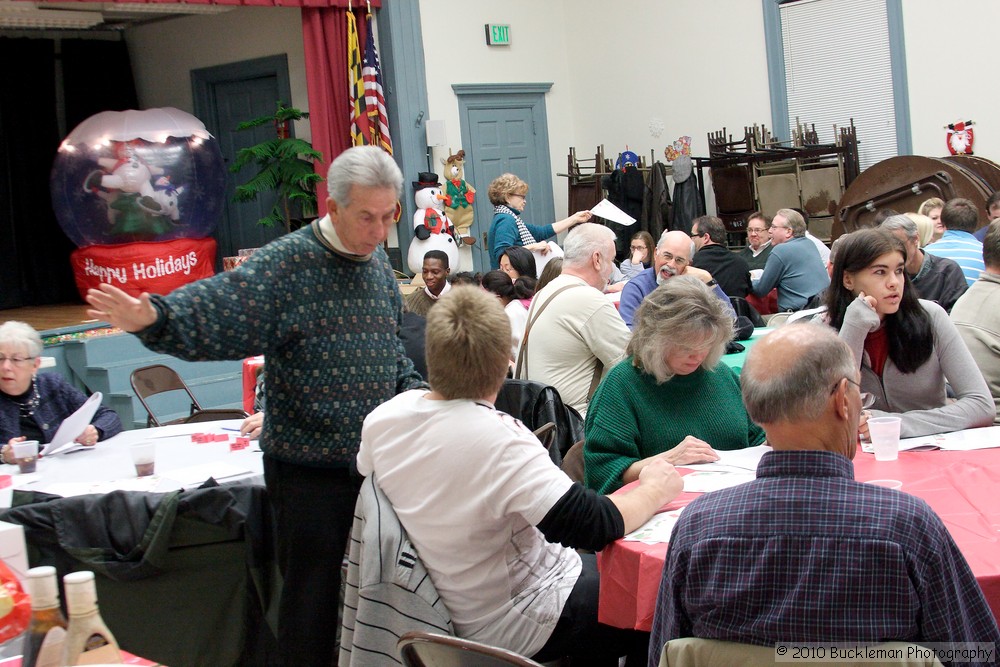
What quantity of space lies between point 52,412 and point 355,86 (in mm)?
6068

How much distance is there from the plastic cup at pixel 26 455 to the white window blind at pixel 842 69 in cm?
833

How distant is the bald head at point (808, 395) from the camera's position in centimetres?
180

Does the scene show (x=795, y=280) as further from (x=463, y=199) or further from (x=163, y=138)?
(x=163, y=138)

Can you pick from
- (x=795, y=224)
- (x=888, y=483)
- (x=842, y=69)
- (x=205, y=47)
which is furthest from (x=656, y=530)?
(x=205, y=47)

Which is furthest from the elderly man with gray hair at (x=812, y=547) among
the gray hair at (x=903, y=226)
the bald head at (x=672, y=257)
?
the gray hair at (x=903, y=226)

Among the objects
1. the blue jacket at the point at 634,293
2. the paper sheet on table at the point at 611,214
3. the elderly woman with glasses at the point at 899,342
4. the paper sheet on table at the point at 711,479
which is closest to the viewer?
the paper sheet on table at the point at 711,479

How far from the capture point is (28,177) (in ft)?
36.7

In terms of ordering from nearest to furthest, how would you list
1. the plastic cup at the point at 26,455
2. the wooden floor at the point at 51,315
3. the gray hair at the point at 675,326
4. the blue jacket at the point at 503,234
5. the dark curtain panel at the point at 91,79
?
the gray hair at the point at 675,326
the plastic cup at the point at 26,455
the blue jacket at the point at 503,234
the wooden floor at the point at 51,315
the dark curtain panel at the point at 91,79

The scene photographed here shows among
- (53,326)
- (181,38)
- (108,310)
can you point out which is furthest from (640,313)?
(181,38)

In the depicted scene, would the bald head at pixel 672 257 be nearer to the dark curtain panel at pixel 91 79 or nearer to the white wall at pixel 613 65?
the white wall at pixel 613 65

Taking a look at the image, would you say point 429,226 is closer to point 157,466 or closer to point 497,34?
point 497,34

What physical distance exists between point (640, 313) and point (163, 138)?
690 centimetres

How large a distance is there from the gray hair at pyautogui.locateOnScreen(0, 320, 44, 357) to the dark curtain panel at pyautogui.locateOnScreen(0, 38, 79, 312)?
7.51 meters

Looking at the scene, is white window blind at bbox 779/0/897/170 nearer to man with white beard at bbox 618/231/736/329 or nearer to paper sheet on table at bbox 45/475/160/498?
man with white beard at bbox 618/231/736/329
